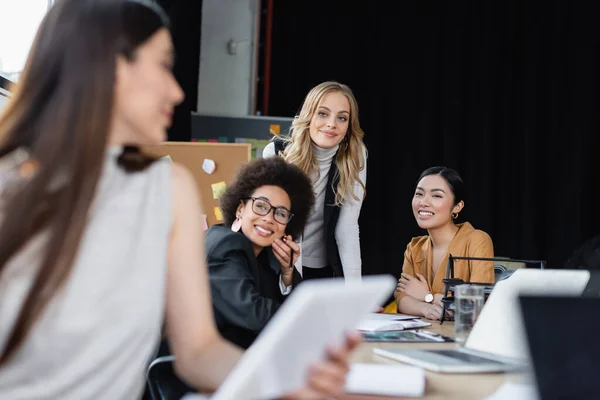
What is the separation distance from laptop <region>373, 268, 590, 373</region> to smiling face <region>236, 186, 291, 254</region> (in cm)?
71

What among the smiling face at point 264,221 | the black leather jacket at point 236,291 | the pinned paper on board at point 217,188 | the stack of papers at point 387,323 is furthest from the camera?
the pinned paper on board at point 217,188

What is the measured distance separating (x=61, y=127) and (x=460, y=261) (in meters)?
2.33

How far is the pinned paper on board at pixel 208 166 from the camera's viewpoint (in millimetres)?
3648

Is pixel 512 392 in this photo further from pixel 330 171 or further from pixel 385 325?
pixel 330 171

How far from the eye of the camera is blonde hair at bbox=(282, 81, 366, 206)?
10.3 feet

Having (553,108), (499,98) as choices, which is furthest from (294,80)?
(553,108)

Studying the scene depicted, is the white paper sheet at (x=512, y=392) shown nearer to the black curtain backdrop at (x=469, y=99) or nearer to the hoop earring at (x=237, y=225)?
the hoop earring at (x=237, y=225)

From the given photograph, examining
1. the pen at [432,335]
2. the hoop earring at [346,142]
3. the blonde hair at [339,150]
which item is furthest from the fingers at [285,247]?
the hoop earring at [346,142]

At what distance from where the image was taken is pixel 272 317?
191 cm

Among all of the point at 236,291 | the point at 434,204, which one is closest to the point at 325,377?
the point at 236,291

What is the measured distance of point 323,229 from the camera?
3.22 m

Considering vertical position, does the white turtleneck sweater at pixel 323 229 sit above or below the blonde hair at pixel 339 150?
below

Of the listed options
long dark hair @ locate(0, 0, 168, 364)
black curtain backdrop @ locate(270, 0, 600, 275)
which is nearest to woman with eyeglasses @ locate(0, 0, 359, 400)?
long dark hair @ locate(0, 0, 168, 364)

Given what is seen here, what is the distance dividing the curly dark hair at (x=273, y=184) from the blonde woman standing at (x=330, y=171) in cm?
59
